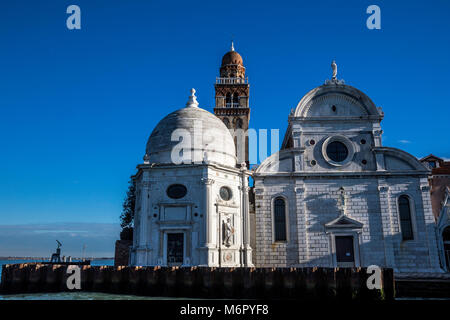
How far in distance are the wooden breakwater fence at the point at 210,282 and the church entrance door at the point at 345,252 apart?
8.36m

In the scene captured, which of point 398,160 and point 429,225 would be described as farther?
point 398,160

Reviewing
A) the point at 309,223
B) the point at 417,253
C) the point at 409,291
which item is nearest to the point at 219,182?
the point at 309,223

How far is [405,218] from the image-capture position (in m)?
26.7

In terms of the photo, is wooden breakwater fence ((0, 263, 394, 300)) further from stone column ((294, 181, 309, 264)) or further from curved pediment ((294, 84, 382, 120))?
curved pediment ((294, 84, 382, 120))

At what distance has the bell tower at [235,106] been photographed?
144 feet

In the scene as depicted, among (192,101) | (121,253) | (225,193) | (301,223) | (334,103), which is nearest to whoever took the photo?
(225,193)

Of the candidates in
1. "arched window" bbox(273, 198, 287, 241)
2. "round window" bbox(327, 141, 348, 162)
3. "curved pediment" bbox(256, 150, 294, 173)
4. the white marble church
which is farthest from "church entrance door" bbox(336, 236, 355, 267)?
"curved pediment" bbox(256, 150, 294, 173)

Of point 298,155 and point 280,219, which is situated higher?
point 298,155

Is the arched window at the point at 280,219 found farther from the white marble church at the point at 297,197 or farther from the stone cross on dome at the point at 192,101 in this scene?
the stone cross on dome at the point at 192,101

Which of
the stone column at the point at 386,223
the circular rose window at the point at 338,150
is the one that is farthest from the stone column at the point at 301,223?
the stone column at the point at 386,223

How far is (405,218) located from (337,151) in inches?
269

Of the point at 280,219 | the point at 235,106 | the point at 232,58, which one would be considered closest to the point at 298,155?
the point at 280,219

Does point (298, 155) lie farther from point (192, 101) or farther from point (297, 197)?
point (192, 101)
